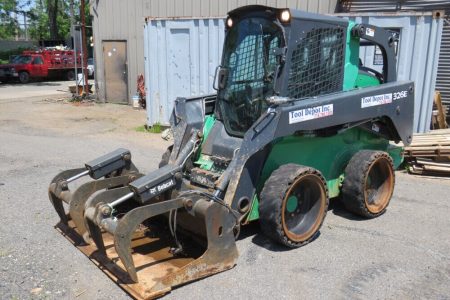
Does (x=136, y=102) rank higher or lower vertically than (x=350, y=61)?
lower

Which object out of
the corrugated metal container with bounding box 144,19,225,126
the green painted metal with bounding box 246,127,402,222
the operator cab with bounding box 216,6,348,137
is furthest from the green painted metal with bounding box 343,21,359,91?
the corrugated metal container with bounding box 144,19,225,126

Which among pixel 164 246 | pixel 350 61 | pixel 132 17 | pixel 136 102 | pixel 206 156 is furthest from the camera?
pixel 132 17

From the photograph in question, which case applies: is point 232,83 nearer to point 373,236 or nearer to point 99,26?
point 373,236

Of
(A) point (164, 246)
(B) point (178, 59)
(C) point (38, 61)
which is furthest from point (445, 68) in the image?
(C) point (38, 61)

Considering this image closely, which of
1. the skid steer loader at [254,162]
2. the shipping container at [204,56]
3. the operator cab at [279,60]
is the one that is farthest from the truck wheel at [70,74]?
the operator cab at [279,60]

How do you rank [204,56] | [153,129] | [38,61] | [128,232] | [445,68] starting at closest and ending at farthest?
[128,232] < [204,56] < [445,68] < [153,129] < [38,61]

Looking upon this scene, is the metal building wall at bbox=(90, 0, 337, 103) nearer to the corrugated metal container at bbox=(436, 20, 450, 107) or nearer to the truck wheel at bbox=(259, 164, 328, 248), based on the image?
the corrugated metal container at bbox=(436, 20, 450, 107)

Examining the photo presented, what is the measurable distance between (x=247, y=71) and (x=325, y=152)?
126 cm

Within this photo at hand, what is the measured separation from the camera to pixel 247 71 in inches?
203

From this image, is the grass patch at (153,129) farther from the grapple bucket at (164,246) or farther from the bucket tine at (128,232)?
the bucket tine at (128,232)

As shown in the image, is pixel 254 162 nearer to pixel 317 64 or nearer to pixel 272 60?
pixel 272 60

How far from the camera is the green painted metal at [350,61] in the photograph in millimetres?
5332

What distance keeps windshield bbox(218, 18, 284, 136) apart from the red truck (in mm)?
21563

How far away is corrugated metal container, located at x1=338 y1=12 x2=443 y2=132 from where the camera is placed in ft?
26.7
